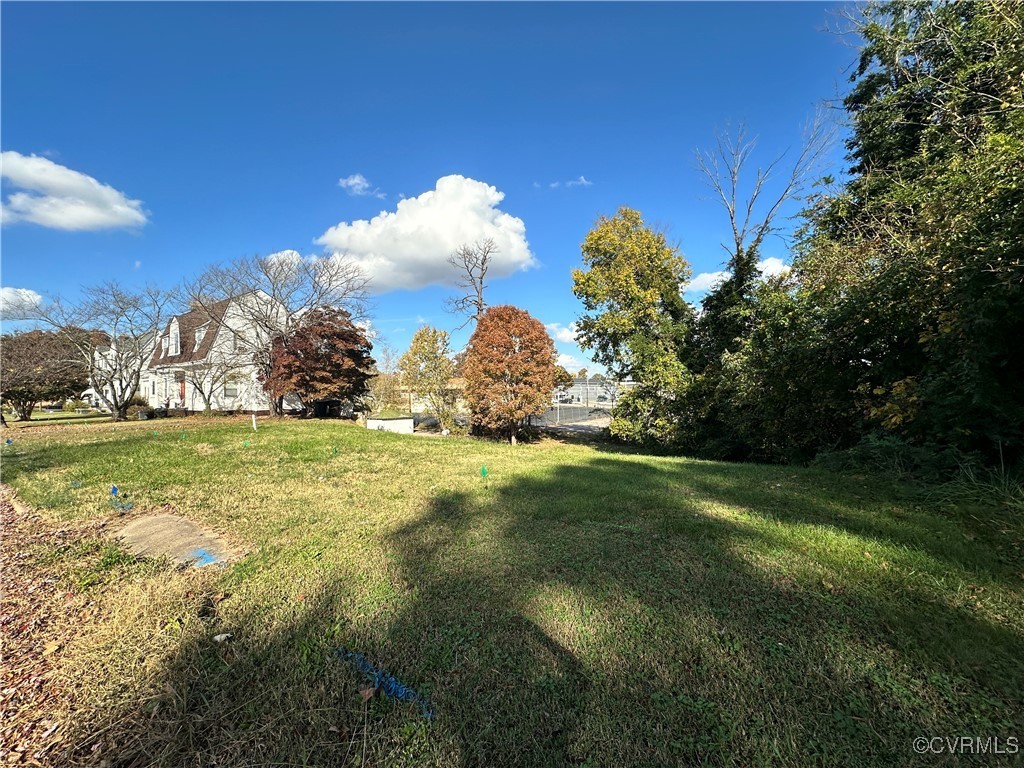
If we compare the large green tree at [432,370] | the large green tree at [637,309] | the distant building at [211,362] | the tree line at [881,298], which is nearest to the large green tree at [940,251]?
the tree line at [881,298]

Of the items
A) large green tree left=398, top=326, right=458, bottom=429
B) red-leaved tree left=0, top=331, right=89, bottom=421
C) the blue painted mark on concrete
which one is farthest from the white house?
the blue painted mark on concrete

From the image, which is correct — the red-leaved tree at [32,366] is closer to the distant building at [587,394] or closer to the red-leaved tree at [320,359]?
the red-leaved tree at [320,359]

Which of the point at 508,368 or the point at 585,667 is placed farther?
the point at 508,368

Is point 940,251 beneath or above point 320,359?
above

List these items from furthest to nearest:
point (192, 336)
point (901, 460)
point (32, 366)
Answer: point (192, 336) < point (32, 366) < point (901, 460)

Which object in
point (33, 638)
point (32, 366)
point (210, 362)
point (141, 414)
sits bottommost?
point (33, 638)

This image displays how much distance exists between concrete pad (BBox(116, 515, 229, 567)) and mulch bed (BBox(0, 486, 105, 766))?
0.32 metres

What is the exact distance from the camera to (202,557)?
3.07 meters

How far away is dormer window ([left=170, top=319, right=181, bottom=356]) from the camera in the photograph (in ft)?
71.0

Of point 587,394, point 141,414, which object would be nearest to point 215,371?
point 141,414

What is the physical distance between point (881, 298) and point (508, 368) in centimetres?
958

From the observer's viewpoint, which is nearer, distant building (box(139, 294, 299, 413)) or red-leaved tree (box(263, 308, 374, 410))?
red-leaved tree (box(263, 308, 374, 410))

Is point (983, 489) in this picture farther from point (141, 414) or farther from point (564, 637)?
point (141, 414)

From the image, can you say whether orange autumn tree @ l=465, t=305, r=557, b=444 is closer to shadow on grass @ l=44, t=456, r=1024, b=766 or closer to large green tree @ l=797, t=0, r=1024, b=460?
large green tree @ l=797, t=0, r=1024, b=460
